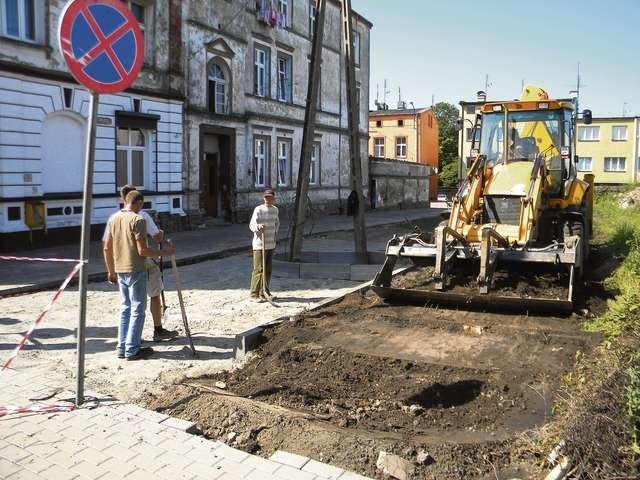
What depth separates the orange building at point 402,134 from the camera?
52.4 meters

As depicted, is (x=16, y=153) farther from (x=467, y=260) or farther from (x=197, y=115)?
(x=467, y=260)

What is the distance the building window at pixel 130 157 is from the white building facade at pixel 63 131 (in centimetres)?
3

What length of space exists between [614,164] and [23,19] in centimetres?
4862

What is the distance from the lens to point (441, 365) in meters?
5.94

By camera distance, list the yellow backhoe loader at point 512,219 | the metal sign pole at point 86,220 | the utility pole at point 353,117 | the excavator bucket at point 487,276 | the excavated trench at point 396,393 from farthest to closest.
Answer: the utility pole at point 353,117, the yellow backhoe loader at point 512,219, the excavator bucket at point 487,276, the metal sign pole at point 86,220, the excavated trench at point 396,393

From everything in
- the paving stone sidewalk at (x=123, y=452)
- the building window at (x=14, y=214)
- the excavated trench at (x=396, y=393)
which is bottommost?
the paving stone sidewalk at (x=123, y=452)

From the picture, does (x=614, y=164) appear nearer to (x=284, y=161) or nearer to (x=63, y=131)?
(x=284, y=161)

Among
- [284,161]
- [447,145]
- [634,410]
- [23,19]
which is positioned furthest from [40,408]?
[447,145]

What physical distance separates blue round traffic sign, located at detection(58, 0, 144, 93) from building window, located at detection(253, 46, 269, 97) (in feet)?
66.6

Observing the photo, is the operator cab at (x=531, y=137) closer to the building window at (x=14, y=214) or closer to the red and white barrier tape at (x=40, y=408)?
the red and white barrier tape at (x=40, y=408)

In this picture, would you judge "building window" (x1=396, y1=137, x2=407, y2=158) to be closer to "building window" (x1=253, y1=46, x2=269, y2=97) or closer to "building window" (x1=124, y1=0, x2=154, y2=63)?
"building window" (x1=253, y1=46, x2=269, y2=97)

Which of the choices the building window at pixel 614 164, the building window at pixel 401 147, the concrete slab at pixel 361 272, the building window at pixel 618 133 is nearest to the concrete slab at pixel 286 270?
Answer: the concrete slab at pixel 361 272

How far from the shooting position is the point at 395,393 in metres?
5.24

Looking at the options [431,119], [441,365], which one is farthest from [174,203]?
[431,119]
